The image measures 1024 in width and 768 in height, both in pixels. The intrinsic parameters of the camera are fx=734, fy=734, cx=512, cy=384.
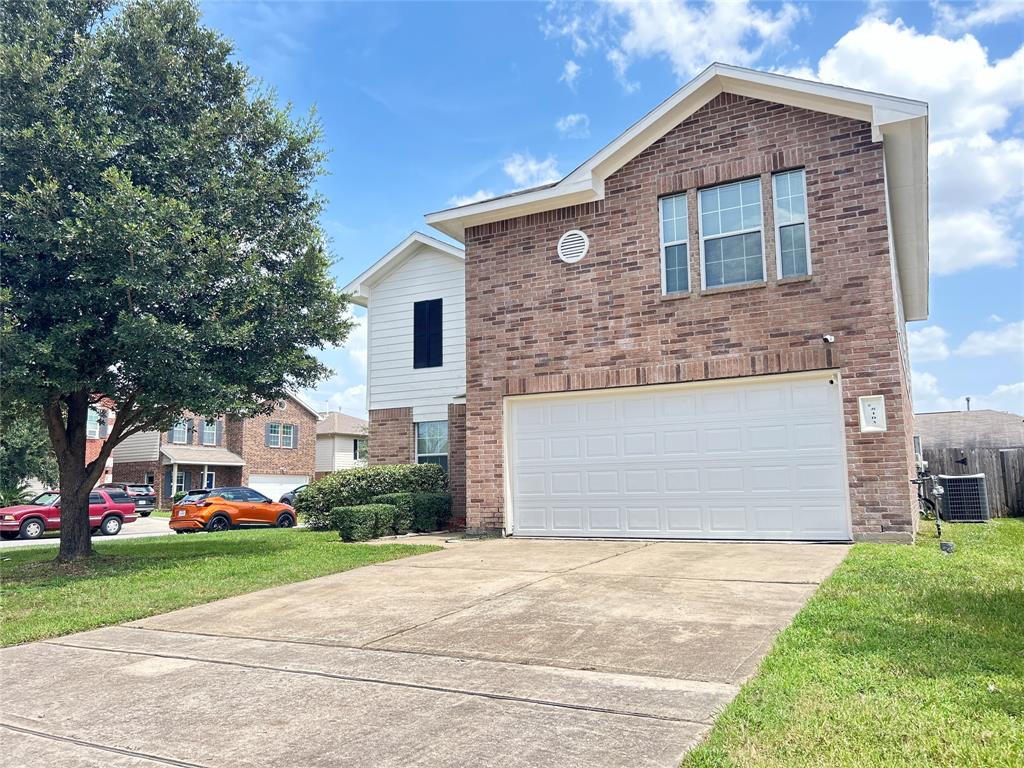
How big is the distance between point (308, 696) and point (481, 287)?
9955 mm

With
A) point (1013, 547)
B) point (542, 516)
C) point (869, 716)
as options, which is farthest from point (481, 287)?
point (869, 716)

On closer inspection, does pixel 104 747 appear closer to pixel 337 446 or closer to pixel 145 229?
pixel 145 229

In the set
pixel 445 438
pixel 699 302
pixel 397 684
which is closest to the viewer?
pixel 397 684

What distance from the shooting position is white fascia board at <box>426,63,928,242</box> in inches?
412

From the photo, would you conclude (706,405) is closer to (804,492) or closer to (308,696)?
(804,492)

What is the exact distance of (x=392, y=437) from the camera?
60.3 ft

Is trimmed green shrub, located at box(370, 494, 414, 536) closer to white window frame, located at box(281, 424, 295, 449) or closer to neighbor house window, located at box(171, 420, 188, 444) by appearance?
neighbor house window, located at box(171, 420, 188, 444)

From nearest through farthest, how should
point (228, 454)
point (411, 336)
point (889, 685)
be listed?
point (889, 685)
point (411, 336)
point (228, 454)

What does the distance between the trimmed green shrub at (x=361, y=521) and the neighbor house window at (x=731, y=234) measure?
23.7 feet

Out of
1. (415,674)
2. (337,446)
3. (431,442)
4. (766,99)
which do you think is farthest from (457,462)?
(337,446)

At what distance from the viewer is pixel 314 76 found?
13.3m

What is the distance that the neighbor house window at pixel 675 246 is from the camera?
11922 millimetres

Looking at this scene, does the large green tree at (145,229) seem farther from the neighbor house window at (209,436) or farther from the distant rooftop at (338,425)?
the distant rooftop at (338,425)

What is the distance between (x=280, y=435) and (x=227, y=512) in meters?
19.6
